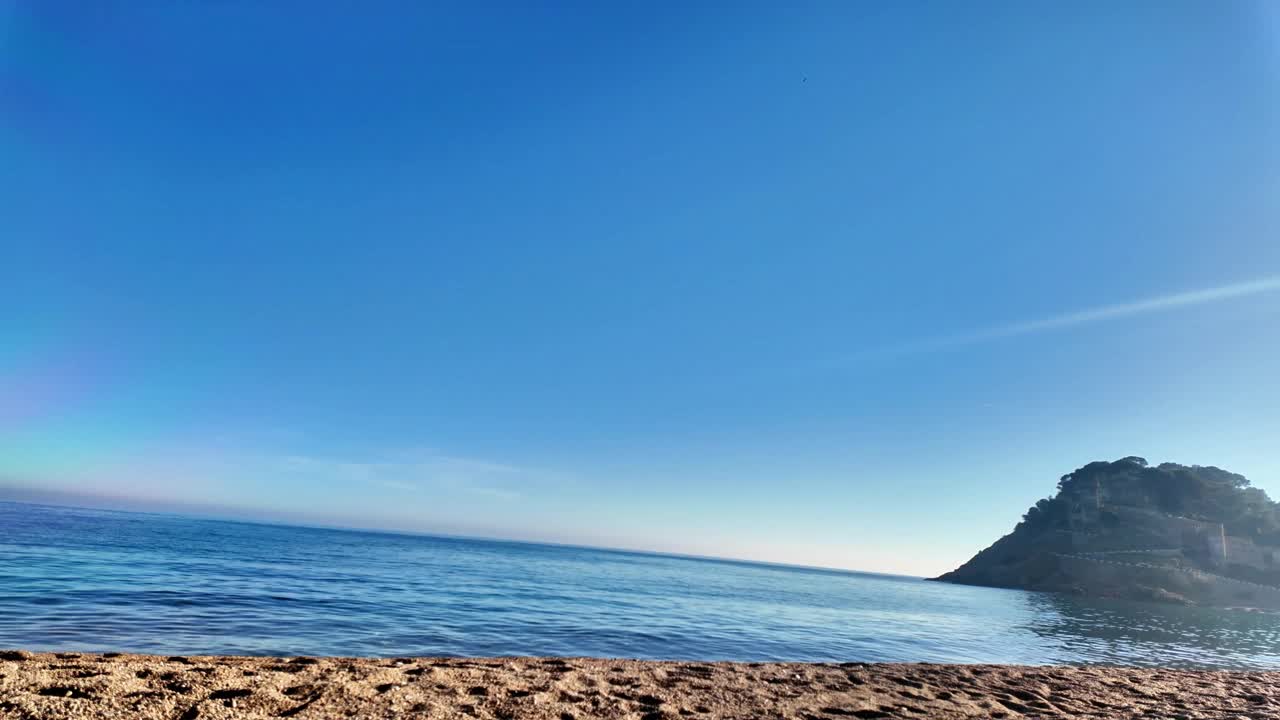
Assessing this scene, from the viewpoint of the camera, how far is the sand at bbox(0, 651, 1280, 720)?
754cm

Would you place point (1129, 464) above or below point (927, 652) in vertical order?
above

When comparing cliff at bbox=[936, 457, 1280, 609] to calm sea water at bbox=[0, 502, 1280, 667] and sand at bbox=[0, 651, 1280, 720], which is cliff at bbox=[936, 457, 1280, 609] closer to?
calm sea water at bbox=[0, 502, 1280, 667]

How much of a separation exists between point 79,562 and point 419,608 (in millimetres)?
23671

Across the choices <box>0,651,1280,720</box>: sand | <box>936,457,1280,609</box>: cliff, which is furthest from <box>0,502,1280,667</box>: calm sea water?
<box>936,457,1280,609</box>: cliff

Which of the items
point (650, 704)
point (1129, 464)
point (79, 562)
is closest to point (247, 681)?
point (650, 704)

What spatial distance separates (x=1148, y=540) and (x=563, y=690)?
182108 millimetres

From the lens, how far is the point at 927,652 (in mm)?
22094

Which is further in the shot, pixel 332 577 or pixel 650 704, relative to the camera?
pixel 332 577

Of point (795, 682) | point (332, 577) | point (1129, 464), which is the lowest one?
point (332, 577)

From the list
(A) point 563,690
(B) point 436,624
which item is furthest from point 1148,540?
(A) point 563,690

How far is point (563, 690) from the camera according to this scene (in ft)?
32.8

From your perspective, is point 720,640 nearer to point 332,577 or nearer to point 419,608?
point 419,608

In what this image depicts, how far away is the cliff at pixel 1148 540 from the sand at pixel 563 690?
13006 cm

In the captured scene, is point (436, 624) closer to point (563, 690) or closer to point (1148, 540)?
point (563, 690)
